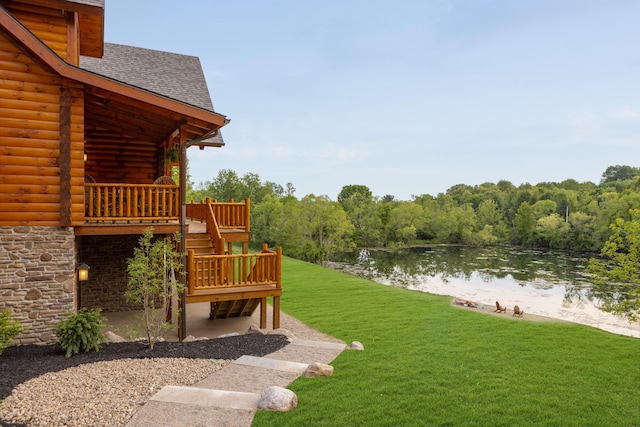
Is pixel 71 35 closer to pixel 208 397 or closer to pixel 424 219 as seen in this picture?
pixel 208 397

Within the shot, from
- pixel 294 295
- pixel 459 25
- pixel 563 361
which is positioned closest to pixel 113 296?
pixel 294 295

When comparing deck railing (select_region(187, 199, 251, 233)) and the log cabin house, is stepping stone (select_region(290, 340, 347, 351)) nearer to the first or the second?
the log cabin house

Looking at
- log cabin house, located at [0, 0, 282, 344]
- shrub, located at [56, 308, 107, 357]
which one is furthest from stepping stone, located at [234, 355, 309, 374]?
shrub, located at [56, 308, 107, 357]

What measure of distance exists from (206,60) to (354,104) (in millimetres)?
35470

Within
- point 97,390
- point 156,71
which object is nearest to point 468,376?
point 97,390

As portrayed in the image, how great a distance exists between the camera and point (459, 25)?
174ft

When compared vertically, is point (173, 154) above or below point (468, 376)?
above

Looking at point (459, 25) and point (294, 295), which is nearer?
point (294, 295)

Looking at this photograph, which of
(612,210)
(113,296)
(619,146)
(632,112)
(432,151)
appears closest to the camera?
(113,296)

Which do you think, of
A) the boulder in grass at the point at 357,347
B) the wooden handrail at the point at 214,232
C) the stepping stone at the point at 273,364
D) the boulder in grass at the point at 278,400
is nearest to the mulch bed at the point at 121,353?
the stepping stone at the point at 273,364

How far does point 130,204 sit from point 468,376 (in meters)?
7.14

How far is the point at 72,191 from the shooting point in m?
8.34

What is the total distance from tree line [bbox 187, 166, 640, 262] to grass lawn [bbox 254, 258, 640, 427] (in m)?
27.6

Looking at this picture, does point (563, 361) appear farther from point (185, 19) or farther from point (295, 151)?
point (295, 151)
